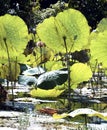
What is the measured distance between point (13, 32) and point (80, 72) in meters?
0.42

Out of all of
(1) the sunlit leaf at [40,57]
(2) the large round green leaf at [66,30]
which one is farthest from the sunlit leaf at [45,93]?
(1) the sunlit leaf at [40,57]

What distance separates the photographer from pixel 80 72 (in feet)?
7.66

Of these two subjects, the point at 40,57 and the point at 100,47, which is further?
the point at 40,57

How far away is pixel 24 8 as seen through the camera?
1823cm

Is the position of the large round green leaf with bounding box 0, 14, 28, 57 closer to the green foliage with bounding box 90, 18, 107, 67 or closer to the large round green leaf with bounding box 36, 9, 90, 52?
the large round green leaf with bounding box 36, 9, 90, 52

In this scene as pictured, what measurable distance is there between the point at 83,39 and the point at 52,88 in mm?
287

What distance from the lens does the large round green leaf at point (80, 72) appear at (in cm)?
235

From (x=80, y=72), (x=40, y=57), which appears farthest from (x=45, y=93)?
(x=40, y=57)

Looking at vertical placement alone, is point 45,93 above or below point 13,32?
below

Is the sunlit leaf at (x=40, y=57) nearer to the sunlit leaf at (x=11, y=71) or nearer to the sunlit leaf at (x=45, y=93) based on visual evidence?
the sunlit leaf at (x=11, y=71)

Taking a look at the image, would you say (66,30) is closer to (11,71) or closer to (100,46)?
(100,46)

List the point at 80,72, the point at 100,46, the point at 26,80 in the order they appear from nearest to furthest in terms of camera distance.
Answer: the point at 100,46
the point at 80,72
the point at 26,80

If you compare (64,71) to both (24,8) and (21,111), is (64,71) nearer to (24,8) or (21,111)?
(21,111)

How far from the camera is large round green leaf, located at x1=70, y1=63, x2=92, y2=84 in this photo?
235cm
